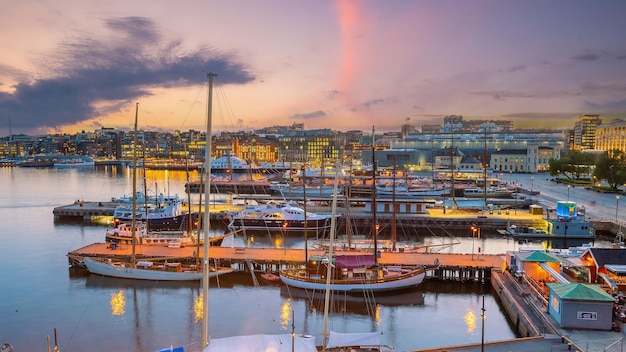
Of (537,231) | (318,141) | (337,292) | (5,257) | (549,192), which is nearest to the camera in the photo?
(337,292)

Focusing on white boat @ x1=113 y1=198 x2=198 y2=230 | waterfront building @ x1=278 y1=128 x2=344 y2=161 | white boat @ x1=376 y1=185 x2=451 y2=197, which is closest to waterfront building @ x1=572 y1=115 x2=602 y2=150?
waterfront building @ x1=278 y1=128 x2=344 y2=161

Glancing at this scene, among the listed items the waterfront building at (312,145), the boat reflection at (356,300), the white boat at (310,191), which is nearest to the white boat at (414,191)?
the white boat at (310,191)

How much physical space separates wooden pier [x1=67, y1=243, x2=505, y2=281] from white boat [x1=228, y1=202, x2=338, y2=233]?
810 cm

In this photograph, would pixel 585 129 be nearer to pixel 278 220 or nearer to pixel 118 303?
pixel 278 220

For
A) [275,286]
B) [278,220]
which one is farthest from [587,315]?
[278,220]

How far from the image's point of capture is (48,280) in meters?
20.9

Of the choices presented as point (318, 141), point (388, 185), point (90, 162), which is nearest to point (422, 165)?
point (388, 185)

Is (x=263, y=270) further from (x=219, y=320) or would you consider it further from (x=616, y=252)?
(x=616, y=252)

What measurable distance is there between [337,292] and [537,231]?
54.7ft

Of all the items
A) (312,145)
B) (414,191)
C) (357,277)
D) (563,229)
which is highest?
(312,145)

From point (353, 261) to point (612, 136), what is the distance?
106 m

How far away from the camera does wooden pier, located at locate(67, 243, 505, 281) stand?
66.1 ft

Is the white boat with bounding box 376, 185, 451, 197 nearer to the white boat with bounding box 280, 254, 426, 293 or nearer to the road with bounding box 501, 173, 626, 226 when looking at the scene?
the road with bounding box 501, 173, 626, 226

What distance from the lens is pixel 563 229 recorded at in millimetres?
28312
